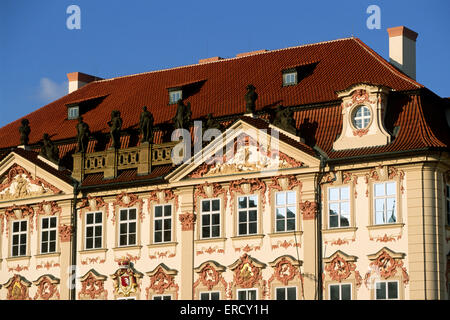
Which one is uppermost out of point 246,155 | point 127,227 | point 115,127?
point 115,127

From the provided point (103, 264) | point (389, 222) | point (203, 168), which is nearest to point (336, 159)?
point (389, 222)

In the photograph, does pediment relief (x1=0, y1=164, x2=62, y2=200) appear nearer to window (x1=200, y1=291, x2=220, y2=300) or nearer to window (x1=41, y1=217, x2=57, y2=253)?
window (x1=41, y1=217, x2=57, y2=253)

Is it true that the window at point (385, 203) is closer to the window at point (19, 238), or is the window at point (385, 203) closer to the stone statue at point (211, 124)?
the stone statue at point (211, 124)

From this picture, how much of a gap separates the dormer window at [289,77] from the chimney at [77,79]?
15.3m

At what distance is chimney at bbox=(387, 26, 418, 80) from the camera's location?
5022cm

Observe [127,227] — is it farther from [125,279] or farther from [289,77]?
[289,77]

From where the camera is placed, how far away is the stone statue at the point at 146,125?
4928cm

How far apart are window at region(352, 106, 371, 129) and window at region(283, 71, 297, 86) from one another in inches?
194

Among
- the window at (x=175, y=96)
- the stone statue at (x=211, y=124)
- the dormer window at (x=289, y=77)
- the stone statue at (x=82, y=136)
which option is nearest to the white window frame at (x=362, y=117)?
the dormer window at (x=289, y=77)

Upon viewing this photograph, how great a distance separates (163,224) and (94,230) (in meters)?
3.59

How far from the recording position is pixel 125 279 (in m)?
48.5

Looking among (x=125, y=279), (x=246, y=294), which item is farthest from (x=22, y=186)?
(x=246, y=294)
